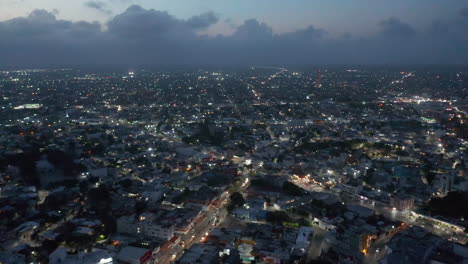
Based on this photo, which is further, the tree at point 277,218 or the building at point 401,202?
the building at point 401,202

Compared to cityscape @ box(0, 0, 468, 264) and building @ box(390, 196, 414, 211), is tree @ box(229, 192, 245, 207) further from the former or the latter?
building @ box(390, 196, 414, 211)

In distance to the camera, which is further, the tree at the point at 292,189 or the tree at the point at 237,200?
the tree at the point at 292,189

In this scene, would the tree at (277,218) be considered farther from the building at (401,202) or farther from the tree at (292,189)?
the building at (401,202)

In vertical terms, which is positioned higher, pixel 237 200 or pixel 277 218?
pixel 237 200

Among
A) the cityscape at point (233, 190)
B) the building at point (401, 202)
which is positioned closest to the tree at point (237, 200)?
the cityscape at point (233, 190)

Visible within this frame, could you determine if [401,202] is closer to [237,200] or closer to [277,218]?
[277,218]

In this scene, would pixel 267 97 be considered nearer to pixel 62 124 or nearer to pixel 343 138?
pixel 343 138

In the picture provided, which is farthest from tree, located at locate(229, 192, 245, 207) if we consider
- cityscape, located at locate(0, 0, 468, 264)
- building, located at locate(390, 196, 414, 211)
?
building, located at locate(390, 196, 414, 211)

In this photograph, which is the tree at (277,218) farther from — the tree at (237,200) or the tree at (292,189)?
the tree at (292,189)

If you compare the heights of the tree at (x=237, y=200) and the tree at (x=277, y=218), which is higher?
the tree at (x=237, y=200)

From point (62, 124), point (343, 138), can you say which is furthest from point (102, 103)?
point (343, 138)

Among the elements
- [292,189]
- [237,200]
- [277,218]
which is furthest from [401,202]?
[237,200]
